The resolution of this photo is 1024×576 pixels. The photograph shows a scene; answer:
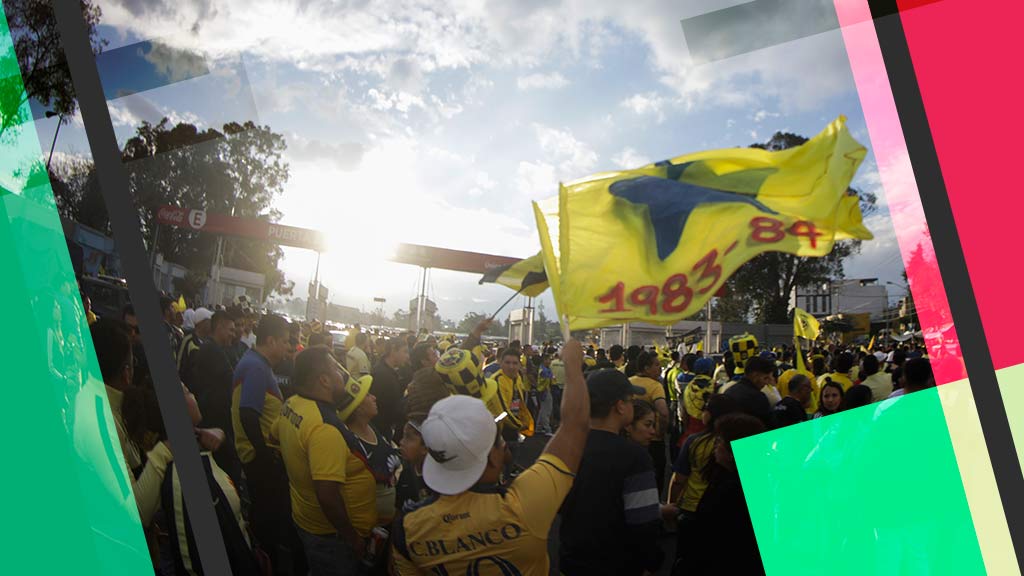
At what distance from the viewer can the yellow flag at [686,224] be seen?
2359mm

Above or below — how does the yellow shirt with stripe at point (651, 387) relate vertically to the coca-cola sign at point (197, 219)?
below

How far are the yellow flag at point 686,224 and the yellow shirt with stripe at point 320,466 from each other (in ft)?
4.99

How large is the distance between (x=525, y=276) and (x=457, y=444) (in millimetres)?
1232

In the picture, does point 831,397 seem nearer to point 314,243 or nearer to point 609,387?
point 609,387

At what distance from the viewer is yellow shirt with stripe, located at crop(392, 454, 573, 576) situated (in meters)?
1.91

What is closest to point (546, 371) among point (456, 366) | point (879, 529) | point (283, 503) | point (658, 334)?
point (456, 366)

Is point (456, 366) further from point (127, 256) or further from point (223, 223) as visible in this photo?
point (223, 223)

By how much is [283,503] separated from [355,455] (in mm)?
1065

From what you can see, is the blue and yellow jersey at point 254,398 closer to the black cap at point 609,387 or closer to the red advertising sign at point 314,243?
the black cap at point 609,387

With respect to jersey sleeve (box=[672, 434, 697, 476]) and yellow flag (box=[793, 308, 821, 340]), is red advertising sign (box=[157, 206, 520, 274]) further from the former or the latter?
jersey sleeve (box=[672, 434, 697, 476])

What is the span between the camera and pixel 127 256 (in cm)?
205

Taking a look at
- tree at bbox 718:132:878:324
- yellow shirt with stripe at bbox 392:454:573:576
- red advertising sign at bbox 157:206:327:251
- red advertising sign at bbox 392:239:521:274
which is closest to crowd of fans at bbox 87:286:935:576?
yellow shirt with stripe at bbox 392:454:573:576

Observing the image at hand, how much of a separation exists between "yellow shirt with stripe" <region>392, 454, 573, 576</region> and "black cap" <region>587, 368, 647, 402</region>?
0.92 m

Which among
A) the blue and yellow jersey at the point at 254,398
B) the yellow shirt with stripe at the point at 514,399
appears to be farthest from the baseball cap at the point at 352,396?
the yellow shirt with stripe at the point at 514,399
